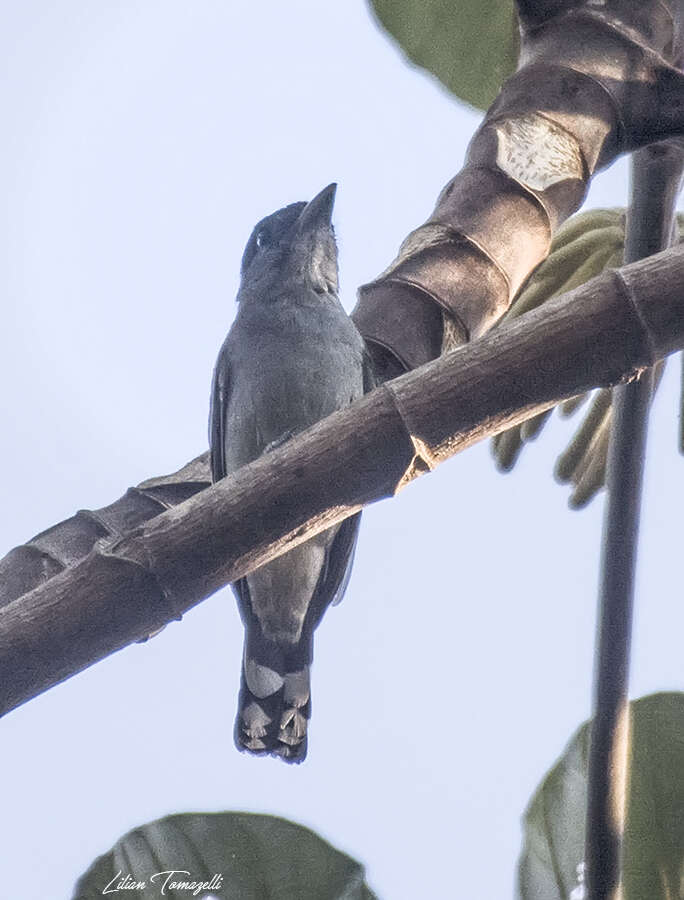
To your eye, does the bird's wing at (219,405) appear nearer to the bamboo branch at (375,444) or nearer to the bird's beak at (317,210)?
the bird's beak at (317,210)

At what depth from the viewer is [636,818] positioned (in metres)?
2.68

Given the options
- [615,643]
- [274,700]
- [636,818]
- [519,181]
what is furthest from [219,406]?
[615,643]

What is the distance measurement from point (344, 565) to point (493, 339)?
2283 millimetres

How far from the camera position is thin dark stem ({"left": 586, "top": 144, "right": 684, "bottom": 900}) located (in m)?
2.03

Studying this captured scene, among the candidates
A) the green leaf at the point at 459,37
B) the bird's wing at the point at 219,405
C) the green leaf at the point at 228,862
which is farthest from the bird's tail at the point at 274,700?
the green leaf at the point at 459,37

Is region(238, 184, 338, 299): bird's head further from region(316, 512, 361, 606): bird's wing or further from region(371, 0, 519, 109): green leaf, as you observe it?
region(316, 512, 361, 606): bird's wing

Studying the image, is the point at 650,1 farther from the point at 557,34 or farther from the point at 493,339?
the point at 493,339

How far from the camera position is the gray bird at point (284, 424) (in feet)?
12.1

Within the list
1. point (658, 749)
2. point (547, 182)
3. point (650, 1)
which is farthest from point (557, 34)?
point (658, 749)

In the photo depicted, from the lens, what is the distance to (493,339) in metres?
1.75

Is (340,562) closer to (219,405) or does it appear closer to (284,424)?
(284,424)

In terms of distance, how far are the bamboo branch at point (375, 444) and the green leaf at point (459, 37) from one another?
90.6 inches

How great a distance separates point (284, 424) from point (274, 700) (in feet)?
3.02

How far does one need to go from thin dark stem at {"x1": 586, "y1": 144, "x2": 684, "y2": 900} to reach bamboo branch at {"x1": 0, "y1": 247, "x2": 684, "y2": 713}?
51 centimetres
